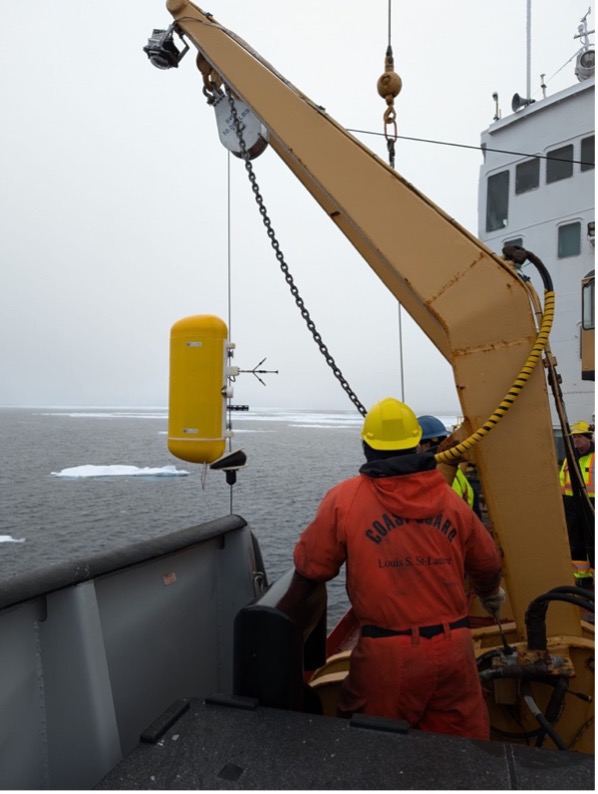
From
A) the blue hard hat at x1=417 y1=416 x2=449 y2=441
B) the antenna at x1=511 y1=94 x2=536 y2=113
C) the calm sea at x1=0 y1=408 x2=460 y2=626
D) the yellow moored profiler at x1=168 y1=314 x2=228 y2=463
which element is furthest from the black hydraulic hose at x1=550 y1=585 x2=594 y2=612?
the antenna at x1=511 y1=94 x2=536 y2=113

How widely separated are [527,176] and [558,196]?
69 cm

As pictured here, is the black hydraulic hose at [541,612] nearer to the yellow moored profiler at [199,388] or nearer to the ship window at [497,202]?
the yellow moored profiler at [199,388]

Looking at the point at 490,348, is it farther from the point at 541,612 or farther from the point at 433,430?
the point at 433,430

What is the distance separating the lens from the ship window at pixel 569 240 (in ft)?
31.5

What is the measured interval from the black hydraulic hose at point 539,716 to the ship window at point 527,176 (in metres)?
9.62

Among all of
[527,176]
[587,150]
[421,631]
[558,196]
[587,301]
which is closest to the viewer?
[421,631]

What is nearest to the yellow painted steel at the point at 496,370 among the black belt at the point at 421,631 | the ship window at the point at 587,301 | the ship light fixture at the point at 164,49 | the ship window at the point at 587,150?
the black belt at the point at 421,631

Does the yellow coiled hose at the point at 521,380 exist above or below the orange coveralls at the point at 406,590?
above

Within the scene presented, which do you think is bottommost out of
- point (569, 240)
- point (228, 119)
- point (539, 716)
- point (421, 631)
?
point (539, 716)

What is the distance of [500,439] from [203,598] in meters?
1.87

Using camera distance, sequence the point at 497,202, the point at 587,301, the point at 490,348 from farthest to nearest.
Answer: the point at 497,202
the point at 587,301
the point at 490,348

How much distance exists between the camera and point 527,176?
10.1 m

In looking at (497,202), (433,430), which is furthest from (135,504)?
(433,430)

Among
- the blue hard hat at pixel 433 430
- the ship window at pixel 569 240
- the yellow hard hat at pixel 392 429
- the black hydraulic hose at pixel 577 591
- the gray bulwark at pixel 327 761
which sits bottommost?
the gray bulwark at pixel 327 761
